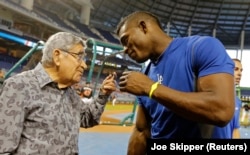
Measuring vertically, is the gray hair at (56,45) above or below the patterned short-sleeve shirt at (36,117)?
above

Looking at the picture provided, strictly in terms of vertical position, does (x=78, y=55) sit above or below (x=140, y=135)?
above

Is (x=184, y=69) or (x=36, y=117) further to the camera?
(x=36, y=117)

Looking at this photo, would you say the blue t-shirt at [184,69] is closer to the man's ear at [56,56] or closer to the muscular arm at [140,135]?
the muscular arm at [140,135]

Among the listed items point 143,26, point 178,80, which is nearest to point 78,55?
point 143,26

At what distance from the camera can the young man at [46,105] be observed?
1.90 m

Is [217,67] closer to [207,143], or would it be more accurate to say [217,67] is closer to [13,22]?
[207,143]

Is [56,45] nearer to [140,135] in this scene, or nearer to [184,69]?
[140,135]

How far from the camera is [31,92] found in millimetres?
1978

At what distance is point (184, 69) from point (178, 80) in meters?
0.07

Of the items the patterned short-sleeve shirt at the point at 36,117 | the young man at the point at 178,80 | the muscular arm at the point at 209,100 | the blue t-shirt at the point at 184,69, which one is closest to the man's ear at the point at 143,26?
the young man at the point at 178,80

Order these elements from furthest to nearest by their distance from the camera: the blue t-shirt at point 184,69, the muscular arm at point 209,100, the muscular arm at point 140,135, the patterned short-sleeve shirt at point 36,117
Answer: the muscular arm at point 140,135 → the patterned short-sleeve shirt at point 36,117 → the blue t-shirt at point 184,69 → the muscular arm at point 209,100

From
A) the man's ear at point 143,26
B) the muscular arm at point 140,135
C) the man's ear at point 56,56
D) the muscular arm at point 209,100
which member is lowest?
the muscular arm at point 140,135

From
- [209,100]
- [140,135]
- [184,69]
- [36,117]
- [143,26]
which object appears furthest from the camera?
[140,135]

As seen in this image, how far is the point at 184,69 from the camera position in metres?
1.56
